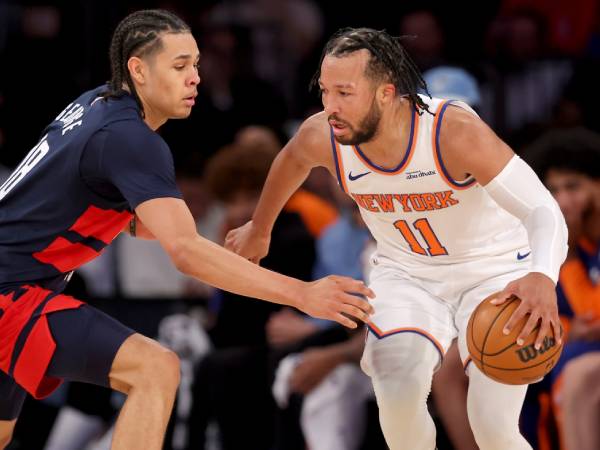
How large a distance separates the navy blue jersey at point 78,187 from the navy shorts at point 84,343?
0.86 ft

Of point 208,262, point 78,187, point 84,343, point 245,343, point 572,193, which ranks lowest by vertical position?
point 245,343

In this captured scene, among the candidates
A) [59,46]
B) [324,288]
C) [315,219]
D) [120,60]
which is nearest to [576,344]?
[315,219]

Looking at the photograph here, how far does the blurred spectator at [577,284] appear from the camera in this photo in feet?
20.2

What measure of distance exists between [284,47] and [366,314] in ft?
19.1

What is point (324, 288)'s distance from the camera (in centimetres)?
428

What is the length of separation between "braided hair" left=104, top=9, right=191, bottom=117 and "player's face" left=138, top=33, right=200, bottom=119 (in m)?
0.03

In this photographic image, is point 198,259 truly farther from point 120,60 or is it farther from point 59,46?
point 59,46

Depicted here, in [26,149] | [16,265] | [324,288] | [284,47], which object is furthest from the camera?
[284,47]

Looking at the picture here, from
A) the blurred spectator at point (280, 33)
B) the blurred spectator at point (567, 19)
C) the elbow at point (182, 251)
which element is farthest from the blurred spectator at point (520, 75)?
the elbow at point (182, 251)

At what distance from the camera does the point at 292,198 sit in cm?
772

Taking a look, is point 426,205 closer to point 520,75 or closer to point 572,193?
point 572,193

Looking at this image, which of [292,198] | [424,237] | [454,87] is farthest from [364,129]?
[292,198]

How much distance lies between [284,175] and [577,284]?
2.24m

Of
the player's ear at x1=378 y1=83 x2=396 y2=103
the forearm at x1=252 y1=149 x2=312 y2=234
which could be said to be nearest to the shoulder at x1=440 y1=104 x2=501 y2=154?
the player's ear at x1=378 y1=83 x2=396 y2=103
